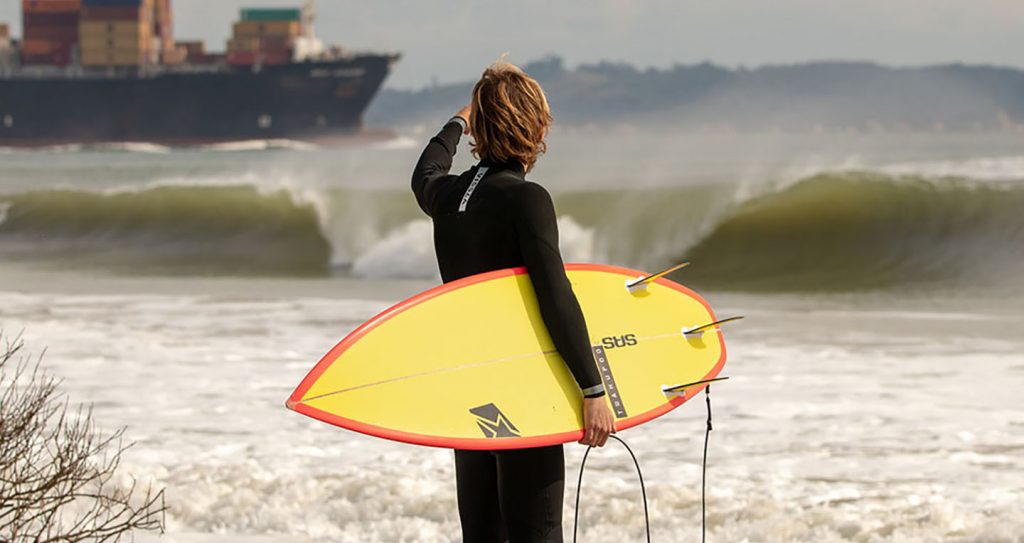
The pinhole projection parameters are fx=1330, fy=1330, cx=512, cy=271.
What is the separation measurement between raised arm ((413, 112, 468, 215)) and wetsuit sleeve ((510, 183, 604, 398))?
22 cm

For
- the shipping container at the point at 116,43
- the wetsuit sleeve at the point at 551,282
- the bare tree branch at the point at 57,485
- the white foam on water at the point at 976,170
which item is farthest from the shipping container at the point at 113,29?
the wetsuit sleeve at the point at 551,282

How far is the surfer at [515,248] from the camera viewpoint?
195 cm

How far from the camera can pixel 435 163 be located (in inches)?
88.3

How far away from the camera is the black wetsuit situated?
1.95 m

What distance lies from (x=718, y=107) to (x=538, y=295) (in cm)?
7082

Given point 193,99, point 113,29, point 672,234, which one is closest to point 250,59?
point 193,99

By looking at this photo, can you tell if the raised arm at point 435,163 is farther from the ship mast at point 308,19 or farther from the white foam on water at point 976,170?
the ship mast at point 308,19

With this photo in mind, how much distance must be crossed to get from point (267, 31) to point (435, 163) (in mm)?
70639

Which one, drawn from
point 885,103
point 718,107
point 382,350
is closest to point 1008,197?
point 382,350

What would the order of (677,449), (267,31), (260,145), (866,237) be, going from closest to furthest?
1. (677,449)
2. (866,237)
3. (260,145)
4. (267,31)

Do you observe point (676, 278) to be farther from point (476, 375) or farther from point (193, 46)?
point (193, 46)

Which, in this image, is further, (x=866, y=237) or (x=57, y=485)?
(x=866, y=237)

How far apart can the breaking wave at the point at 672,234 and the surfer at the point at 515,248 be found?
13.4 meters

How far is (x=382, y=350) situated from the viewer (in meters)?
2.11
